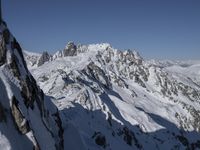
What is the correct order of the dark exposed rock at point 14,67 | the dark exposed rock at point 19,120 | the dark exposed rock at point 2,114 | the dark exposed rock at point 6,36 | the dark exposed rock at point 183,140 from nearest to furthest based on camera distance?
1. the dark exposed rock at point 2,114
2. the dark exposed rock at point 19,120
3. the dark exposed rock at point 14,67
4. the dark exposed rock at point 6,36
5. the dark exposed rock at point 183,140

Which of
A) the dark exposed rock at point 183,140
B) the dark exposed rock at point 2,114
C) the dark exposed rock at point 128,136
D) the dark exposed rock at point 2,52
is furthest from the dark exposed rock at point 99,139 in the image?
the dark exposed rock at point 183,140

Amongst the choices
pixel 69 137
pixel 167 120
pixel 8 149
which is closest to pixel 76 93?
pixel 69 137

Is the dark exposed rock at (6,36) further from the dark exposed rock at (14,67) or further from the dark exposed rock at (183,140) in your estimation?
the dark exposed rock at (183,140)

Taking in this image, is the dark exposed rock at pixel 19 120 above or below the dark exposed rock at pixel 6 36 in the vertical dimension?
below

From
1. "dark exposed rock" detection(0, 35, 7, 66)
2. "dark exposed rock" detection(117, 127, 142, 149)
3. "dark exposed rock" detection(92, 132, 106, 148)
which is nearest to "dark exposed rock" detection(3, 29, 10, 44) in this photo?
"dark exposed rock" detection(0, 35, 7, 66)

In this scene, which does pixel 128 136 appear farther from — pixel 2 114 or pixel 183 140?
pixel 2 114

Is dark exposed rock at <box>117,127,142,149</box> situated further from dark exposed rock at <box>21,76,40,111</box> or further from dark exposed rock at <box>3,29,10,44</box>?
dark exposed rock at <box>3,29,10,44</box>

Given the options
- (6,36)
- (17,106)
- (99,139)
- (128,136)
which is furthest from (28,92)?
(128,136)

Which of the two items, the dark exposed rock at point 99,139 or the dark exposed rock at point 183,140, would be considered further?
the dark exposed rock at point 183,140

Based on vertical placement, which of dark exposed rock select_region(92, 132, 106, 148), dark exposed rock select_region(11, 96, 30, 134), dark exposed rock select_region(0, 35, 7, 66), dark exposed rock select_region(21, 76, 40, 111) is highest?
dark exposed rock select_region(0, 35, 7, 66)

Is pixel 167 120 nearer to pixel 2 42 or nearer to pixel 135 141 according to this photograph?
pixel 135 141
